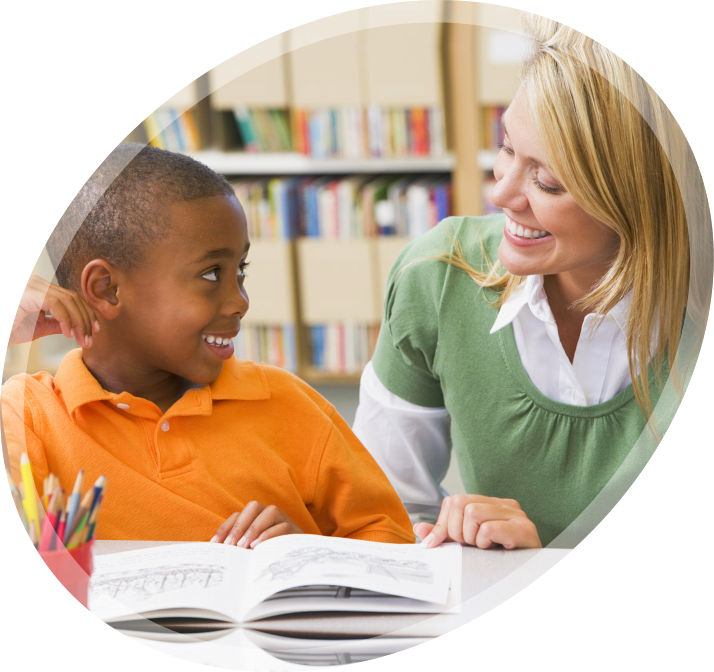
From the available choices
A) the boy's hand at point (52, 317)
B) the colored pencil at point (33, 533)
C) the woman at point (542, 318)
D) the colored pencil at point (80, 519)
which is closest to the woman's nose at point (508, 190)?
the woman at point (542, 318)

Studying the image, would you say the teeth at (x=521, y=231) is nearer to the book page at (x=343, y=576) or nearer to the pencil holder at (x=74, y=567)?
the book page at (x=343, y=576)

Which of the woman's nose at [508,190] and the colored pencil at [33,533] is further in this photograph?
the colored pencil at [33,533]

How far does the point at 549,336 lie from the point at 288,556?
18.3 inches

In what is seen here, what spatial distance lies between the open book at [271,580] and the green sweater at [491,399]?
14cm

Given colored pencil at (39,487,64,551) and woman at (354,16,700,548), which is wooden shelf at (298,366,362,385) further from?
colored pencil at (39,487,64,551)

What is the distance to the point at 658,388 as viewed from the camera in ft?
4.37

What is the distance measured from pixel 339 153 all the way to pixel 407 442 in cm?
43

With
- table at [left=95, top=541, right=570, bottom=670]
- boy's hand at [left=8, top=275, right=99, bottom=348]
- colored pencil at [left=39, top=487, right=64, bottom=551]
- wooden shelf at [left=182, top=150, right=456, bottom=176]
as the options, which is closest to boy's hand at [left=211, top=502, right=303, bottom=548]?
table at [left=95, top=541, right=570, bottom=670]

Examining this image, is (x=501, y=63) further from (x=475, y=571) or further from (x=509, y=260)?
(x=475, y=571)

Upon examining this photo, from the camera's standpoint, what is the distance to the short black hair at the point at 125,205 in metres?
1.30

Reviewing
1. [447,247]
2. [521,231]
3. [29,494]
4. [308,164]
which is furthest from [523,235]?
[29,494]

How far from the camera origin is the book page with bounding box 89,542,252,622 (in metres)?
1.30

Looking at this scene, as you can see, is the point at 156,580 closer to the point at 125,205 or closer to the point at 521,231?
the point at 125,205

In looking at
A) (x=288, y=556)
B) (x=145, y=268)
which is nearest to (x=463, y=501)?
(x=288, y=556)
